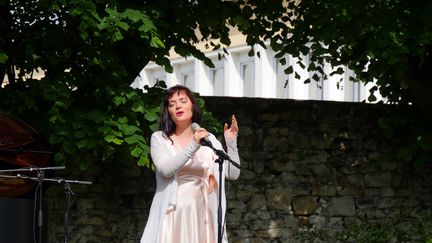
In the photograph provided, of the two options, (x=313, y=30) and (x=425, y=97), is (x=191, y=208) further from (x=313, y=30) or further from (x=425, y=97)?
(x=425, y=97)

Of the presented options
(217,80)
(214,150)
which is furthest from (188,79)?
(214,150)

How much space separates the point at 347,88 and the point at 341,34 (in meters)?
11.1

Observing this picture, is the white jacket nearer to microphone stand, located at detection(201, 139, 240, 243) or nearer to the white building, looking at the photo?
microphone stand, located at detection(201, 139, 240, 243)

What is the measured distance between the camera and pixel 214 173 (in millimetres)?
7805

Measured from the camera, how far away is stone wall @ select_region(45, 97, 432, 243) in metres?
13.2

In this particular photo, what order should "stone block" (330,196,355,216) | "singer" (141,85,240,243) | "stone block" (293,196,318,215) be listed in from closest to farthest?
1. "singer" (141,85,240,243)
2. "stone block" (293,196,318,215)
3. "stone block" (330,196,355,216)

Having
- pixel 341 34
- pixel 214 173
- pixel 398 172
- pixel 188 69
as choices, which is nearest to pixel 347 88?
pixel 188 69

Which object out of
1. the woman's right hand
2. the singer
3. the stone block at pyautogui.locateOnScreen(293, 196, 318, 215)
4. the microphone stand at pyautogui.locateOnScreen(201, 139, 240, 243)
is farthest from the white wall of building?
the woman's right hand

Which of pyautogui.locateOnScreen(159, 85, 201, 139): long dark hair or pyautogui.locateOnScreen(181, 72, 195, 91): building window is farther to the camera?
pyautogui.locateOnScreen(181, 72, 195, 91): building window

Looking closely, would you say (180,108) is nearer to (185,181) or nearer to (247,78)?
(185,181)

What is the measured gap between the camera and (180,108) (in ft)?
25.2

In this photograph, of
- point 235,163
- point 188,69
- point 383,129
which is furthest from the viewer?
point 188,69

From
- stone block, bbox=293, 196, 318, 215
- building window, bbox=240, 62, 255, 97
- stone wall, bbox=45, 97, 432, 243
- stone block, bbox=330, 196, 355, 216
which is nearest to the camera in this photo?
stone wall, bbox=45, 97, 432, 243

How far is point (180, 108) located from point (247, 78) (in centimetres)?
1900
